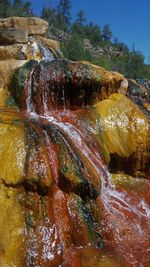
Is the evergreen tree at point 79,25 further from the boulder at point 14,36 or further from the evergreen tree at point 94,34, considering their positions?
the boulder at point 14,36

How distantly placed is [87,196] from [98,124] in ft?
7.22

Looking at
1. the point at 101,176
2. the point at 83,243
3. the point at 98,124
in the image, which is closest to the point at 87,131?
the point at 98,124

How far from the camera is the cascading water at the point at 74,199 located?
602cm

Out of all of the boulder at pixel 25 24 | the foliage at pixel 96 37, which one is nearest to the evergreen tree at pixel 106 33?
the foliage at pixel 96 37

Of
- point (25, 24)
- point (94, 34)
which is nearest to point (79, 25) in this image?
point (94, 34)

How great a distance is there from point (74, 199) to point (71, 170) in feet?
1.66

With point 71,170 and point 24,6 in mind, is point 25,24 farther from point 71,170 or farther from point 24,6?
point 24,6

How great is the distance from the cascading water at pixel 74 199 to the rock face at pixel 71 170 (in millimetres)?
17

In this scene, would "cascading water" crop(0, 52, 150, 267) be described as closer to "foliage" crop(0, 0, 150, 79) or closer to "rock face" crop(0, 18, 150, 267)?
"rock face" crop(0, 18, 150, 267)

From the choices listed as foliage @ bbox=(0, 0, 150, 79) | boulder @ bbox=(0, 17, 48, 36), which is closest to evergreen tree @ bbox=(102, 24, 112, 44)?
foliage @ bbox=(0, 0, 150, 79)

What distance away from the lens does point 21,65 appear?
9.77m

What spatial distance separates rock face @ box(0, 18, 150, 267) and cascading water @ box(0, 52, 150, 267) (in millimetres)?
17

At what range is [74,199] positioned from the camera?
6.57 metres

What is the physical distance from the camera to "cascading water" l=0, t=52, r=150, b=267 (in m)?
6.02
